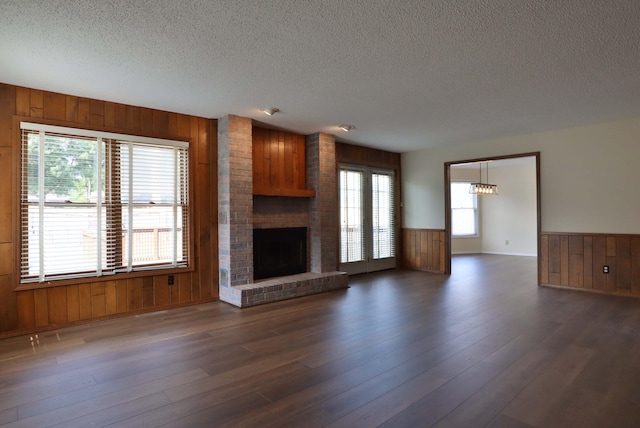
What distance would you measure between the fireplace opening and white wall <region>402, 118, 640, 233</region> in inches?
142

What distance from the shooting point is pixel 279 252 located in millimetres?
5656

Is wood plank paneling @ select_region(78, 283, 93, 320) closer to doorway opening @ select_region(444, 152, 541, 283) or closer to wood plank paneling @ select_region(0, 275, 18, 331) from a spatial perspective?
wood plank paneling @ select_region(0, 275, 18, 331)

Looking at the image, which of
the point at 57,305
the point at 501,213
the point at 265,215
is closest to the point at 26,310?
the point at 57,305

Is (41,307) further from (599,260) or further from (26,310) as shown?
(599,260)

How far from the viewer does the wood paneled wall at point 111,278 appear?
3592 mm

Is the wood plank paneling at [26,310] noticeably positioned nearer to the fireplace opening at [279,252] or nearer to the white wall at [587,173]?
the fireplace opening at [279,252]

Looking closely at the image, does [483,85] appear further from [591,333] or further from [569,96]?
[591,333]

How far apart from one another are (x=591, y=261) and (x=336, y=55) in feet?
16.2

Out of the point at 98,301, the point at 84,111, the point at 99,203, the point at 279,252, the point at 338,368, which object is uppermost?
the point at 84,111

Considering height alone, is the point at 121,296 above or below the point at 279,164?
below

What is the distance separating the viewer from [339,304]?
4711 mm

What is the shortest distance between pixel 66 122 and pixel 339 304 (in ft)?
12.3

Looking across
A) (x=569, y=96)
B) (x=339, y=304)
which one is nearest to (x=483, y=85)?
(x=569, y=96)

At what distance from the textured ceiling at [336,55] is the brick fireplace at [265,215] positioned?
62cm
